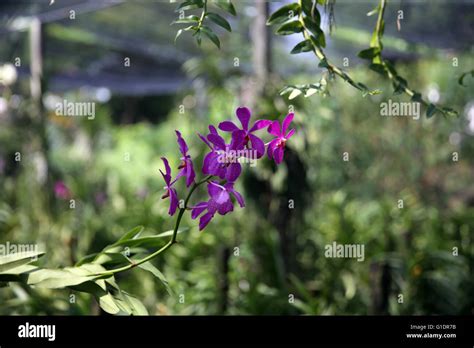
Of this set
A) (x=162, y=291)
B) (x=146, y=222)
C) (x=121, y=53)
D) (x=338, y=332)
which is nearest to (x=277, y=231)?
(x=162, y=291)

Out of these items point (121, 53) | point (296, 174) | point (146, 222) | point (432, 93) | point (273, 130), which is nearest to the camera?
point (273, 130)

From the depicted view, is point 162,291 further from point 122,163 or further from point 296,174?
point 122,163

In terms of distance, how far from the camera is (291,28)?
1.08 meters

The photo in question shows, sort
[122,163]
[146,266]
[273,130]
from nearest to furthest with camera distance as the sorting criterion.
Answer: [273,130] → [146,266] → [122,163]

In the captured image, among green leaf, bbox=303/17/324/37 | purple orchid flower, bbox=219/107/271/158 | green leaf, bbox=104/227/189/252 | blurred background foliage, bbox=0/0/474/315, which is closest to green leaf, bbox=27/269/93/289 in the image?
green leaf, bbox=104/227/189/252

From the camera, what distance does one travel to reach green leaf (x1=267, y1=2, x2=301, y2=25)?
1.07 m

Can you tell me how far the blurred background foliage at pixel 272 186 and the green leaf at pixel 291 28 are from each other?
5.8 inches

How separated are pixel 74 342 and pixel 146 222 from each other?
2.33 m

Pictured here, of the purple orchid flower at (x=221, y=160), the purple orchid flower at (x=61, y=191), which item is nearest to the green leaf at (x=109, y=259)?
the purple orchid flower at (x=221, y=160)

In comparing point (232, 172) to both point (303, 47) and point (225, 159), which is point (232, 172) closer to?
point (225, 159)

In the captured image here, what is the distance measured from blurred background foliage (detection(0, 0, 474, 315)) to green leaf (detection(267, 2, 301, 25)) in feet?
0.56

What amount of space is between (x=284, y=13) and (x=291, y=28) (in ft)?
0.11

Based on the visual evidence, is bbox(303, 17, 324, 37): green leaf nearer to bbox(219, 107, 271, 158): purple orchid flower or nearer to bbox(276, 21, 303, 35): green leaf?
bbox(276, 21, 303, 35): green leaf

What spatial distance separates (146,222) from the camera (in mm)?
3527
